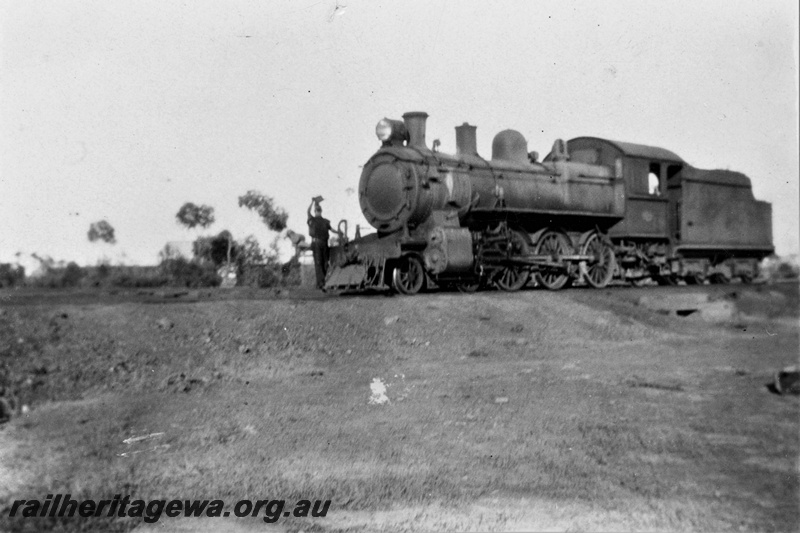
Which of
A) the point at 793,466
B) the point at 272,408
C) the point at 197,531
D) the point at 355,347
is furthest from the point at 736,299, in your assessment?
the point at 197,531

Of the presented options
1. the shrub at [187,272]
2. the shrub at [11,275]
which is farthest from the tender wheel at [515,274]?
the shrub at [187,272]

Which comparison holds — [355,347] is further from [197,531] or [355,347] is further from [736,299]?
[736,299]

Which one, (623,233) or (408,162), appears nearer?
(408,162)

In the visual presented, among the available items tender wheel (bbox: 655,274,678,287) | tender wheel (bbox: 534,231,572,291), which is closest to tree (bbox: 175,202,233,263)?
tender wheel (bbox: 534,231,572,291)

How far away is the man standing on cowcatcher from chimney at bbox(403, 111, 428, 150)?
93.4 inches

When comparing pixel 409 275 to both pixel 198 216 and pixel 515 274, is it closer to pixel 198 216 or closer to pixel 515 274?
pixel 515 274

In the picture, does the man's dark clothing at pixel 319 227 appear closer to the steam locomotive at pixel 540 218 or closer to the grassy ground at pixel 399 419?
the steam locomotive at pixel 540 218

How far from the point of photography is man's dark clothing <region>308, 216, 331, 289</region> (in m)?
13.8

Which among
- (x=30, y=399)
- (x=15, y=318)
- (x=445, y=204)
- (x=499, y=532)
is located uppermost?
(x=445, y=204)

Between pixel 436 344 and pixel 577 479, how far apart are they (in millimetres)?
4253

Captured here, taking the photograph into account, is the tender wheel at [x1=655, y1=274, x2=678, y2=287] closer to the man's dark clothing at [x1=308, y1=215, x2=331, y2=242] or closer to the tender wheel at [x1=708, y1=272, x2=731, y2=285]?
the tender wheel at [x1=708, y1=272, x2=731, y2=285]

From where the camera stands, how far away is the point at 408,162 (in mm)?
13578

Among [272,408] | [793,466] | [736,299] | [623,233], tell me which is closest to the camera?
[793,466]

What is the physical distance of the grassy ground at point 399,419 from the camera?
442 cm
